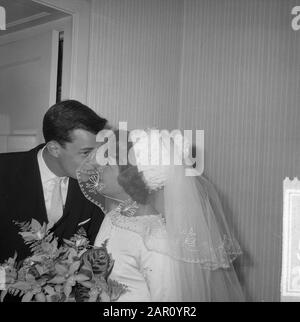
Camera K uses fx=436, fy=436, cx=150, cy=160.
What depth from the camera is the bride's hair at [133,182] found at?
36.9 inches

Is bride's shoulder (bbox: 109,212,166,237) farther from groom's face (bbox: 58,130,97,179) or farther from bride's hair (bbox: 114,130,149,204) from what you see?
groom's face (bbox: 58,130,97,179)

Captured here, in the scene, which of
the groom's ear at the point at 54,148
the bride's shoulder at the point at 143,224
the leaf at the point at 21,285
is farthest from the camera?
the groom's ear at the point at 54,148

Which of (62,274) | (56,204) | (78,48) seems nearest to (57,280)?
(62,274)

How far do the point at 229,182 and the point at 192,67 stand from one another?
0.34 metres

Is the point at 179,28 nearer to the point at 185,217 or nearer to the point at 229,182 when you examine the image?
the point at 229,182

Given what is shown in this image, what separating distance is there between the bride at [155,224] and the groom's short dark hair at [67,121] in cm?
8

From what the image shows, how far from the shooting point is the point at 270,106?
1.23 meters

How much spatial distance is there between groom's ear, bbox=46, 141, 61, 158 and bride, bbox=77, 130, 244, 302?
9cm

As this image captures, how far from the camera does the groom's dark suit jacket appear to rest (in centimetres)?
98

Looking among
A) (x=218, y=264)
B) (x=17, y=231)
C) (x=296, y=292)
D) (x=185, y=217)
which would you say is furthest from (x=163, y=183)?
(x=296, y=292)

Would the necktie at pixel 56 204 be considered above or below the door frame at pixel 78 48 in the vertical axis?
below

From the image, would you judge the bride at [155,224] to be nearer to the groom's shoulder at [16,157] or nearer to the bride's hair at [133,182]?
the bride's hair at [133,182]

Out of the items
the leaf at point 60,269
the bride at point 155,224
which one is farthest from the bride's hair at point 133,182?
the leaf at point 60,269

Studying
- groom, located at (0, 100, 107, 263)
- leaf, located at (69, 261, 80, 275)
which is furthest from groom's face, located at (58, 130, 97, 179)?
leaf, located at (69, 261, 80, 275)
